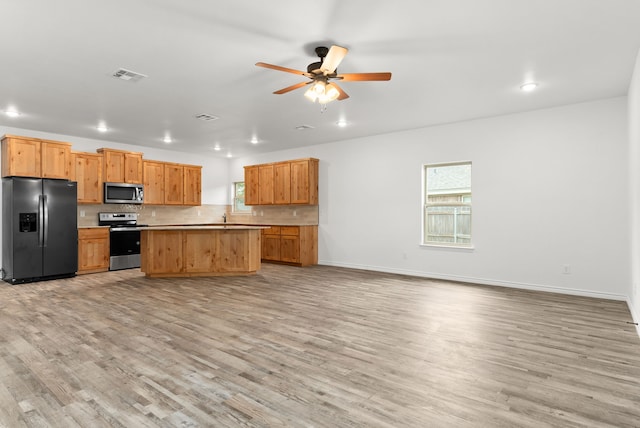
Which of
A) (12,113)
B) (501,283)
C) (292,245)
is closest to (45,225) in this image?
(12,113)

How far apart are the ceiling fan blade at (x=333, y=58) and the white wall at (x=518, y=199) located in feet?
11.9

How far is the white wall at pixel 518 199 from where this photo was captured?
193 inches

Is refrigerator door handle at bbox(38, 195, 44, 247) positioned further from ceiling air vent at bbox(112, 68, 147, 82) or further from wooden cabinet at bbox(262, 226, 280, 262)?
wooden cabinet at bbox(262, 226, 280, 262)

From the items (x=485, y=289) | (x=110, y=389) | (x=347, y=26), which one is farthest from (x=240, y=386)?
(x=485, y=289)

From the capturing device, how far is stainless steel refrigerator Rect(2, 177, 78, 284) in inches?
229

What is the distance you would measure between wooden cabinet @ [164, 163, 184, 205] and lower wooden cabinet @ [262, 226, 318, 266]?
2.41 m

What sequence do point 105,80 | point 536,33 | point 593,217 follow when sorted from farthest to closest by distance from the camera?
point 593,217
point 105,80
point 536,33

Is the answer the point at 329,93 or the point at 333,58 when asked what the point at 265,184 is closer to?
the point at 329,93

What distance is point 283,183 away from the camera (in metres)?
8.36

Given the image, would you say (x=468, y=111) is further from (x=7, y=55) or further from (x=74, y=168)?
(x=74, y=168)

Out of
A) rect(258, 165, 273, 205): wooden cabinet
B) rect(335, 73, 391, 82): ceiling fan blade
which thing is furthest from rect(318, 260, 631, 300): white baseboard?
rect(335, 73, 391, 82): ceiling fan blade

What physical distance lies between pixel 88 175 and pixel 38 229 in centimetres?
148

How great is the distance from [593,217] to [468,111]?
A: 2291mm

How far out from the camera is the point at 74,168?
271 inches
